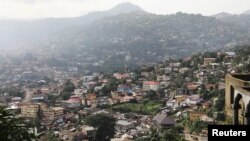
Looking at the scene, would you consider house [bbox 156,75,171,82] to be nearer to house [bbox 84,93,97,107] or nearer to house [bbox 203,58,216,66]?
house [bbox 203,58,216,66]

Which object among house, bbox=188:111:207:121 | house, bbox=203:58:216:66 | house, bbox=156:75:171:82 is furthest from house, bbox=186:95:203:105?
house, bbox=203:58:216:66

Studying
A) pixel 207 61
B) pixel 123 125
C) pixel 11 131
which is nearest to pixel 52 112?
pixel 123 125

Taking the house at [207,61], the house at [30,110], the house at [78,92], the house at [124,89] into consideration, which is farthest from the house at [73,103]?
the house at [207,61]

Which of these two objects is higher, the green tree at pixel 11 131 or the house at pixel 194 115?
the green tree at pixel 11 131

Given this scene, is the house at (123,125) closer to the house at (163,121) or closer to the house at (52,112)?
the house at (163,121)

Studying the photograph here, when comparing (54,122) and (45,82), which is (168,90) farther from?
(45,82)

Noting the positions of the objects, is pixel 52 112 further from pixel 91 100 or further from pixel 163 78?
pixel 163 78

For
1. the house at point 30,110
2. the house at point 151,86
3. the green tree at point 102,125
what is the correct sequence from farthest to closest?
the house at point 151,86
the house at point 30,110
the green tree at point 102,125

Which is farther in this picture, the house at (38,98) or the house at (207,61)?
the house at (207,61)

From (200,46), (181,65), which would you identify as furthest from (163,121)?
(200,46)
